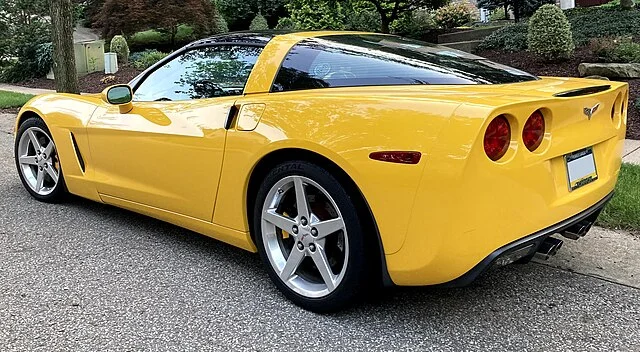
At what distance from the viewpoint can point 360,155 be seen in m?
2.50

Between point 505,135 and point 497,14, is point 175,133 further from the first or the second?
point 497,14

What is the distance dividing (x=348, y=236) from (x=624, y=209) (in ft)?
7.89

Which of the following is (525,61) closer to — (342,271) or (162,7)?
(342,271)

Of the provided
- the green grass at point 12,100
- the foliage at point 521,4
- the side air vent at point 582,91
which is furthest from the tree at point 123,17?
the side air vent at point 582,91

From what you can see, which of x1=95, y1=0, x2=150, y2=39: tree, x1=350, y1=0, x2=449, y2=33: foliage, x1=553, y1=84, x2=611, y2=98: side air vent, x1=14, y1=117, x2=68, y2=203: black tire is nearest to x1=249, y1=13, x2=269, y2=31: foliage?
x1=95, y1=0, x2=150, y2=39: tree

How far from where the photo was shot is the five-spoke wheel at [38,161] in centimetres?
459

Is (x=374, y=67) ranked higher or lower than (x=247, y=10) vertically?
lower

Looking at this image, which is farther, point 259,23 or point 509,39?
point 259,23

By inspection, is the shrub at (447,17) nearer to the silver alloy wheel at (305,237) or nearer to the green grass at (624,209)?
the green grass at (624,209)

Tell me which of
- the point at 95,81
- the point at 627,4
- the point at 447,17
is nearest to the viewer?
the point at 627,4

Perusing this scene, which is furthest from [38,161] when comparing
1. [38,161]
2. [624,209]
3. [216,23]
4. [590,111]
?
[216,23]

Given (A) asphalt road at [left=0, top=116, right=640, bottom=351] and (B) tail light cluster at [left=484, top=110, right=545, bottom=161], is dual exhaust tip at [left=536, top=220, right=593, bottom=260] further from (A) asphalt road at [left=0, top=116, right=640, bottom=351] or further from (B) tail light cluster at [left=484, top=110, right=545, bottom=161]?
(B) tail light cluster at [left=484, top=110, right=545, bottom=161]

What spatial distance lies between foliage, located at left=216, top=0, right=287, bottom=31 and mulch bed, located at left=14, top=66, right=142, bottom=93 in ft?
18.8

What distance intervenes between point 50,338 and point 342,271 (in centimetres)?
134
